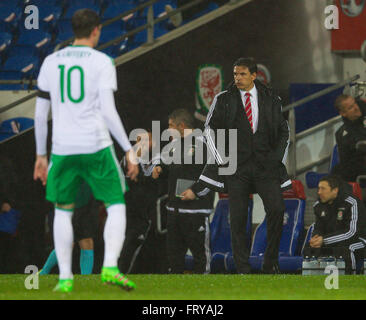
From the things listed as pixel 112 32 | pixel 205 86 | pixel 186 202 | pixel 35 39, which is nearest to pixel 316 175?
pixel 186 202

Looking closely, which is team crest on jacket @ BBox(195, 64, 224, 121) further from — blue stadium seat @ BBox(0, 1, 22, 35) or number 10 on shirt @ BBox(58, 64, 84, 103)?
number 10 on shirt @ BBox(58, 64, 84, 103)

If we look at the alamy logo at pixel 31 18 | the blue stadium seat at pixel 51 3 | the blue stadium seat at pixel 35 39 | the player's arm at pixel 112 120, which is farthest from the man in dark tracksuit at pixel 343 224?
the blue stadium seat at pixel 51 3

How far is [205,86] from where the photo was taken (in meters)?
12.8

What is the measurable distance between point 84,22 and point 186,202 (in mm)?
3716

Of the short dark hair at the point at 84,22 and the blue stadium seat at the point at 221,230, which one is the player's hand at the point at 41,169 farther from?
the blue stadium seat at the point at 221,230

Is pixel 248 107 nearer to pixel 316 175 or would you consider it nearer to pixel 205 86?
pixel 316 175

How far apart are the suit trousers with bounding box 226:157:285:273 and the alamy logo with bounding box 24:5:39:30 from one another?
703cm

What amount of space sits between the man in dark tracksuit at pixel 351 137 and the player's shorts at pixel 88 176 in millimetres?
4610

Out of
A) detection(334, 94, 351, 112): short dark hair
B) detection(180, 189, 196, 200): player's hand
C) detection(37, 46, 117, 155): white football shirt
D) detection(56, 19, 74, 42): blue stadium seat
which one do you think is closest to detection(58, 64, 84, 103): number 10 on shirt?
detection(37, 46, 117, 155): white football shirt

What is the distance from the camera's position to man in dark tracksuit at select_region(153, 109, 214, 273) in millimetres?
9766

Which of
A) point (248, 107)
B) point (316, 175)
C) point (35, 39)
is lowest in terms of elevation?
point (316, 175)

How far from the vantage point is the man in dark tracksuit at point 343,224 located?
1000 cm

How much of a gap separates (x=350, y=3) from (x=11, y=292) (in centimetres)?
857

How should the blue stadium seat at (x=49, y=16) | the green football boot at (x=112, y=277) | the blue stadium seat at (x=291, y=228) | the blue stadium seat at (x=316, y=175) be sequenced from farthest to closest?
1. the blue stadium seat at (x=49, y=16)
2. the blue stadium seat at (x=291, y=228)
3. the blue stadium seat at (x=316, y=175)
4. the green football boot at (x=112, y=277)
